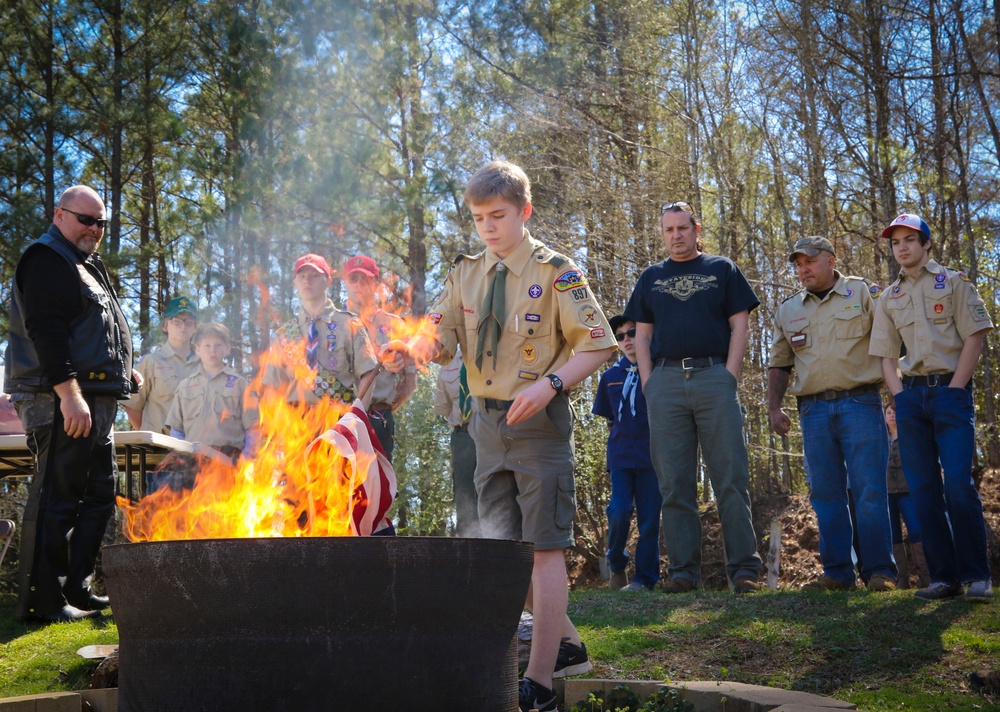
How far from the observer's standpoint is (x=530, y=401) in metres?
3.43

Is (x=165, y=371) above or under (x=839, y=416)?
above

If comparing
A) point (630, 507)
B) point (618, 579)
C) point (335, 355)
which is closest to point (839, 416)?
point (630, 507)

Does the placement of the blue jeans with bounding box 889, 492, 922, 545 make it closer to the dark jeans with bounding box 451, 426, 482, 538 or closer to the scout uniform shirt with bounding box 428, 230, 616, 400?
the dark jeans with bounding box 451, 426, 482, 538

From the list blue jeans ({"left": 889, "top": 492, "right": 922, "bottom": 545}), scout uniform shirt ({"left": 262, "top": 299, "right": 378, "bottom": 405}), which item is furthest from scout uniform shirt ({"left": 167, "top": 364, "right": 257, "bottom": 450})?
blue jeans ({"left": 889, "top": 492, "right": 922, "bottom": 545})

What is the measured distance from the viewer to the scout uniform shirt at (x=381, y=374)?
20.8 feet

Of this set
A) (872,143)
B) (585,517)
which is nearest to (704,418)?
(872,143)

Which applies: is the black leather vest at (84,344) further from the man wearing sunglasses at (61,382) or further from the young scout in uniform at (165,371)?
the young scout in uniform at (165,371)

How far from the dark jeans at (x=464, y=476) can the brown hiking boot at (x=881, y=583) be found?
2.91m

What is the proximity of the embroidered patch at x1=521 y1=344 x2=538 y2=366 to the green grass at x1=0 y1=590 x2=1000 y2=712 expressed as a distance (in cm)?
137

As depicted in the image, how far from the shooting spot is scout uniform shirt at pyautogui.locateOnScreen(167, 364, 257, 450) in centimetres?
685

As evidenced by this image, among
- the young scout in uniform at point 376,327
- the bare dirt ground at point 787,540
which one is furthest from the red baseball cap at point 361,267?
the bare dirt ground at point 787,540

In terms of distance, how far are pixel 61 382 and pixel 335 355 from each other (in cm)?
170

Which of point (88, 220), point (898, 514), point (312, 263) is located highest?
point (88, 220)

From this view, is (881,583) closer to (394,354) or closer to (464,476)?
(464,476)
